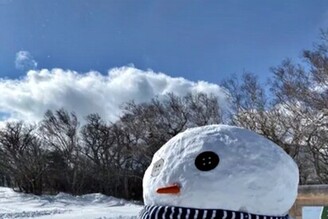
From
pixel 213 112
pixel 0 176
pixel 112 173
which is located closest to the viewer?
pixel 213 112

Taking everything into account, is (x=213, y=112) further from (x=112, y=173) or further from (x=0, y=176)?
(x=0, y=176)

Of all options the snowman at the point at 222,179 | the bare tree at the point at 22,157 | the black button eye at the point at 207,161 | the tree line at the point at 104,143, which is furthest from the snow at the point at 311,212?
the bare tree at the point at 22,157

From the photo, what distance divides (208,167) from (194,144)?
0.07 meters

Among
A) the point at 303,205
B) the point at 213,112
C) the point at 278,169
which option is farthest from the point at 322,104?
the point at 278,169

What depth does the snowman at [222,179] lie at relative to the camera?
1.03 meters

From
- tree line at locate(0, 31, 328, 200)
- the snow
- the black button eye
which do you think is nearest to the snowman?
the black button eye

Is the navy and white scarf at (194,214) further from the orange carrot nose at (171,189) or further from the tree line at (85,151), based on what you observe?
the tree line at (85,151)

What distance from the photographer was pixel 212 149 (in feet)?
3.54

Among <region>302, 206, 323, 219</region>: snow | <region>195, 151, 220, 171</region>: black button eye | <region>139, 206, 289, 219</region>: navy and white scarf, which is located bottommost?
<region>302, 206, 323, 219</region>: snow

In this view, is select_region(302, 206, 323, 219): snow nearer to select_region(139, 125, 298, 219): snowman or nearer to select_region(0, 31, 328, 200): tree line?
select_region(139, 125, 298, 219): snowman

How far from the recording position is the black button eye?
3.47 ft

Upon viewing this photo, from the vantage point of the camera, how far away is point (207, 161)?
1.07 meters

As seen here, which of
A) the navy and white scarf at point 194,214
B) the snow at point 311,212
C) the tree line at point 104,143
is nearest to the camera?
the navy and white scarf at point 194,214

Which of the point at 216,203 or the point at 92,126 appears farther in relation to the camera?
the point at 92,126
